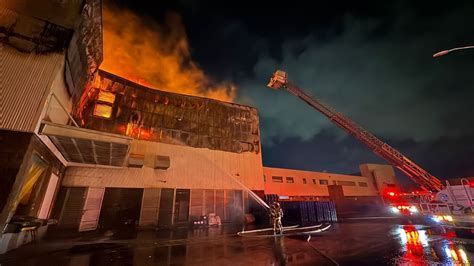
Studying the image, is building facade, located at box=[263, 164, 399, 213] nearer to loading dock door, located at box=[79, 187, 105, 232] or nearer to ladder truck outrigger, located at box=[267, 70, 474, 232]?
ladder truck outrigger, located at box=[267, 70, 474, 232]

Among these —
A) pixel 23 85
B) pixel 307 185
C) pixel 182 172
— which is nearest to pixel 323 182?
pixel 307 185

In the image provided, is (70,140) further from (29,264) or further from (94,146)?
(29,264)

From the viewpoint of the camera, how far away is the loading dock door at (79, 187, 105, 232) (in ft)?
51.2

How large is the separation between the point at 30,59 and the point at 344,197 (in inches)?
1851

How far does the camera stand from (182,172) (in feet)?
67.6

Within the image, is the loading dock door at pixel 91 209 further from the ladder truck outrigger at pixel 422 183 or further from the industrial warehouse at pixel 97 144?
the ladder truck outrigger at pixel 422 183

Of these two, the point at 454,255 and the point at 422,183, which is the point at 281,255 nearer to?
the point at 454,255

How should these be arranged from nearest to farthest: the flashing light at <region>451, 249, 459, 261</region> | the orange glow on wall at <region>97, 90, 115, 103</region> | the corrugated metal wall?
the flashing light at <region>451, 249, 459, 261</region>
the corrugated metal wall
the orange glow on wall at <region>97, 90, 115, 103</region>

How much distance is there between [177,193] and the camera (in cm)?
1975

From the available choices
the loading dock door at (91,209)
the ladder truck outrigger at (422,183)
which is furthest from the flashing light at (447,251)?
the loading dock door at (91,209)

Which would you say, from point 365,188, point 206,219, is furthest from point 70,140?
point 365,188

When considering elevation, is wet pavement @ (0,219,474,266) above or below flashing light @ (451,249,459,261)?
below

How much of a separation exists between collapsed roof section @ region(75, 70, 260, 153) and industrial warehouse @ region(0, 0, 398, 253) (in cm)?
10

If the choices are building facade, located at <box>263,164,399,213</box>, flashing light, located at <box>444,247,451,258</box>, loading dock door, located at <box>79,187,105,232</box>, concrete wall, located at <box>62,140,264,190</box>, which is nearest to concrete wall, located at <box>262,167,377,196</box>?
building facade, located at <box>263,164,399,213</box>
